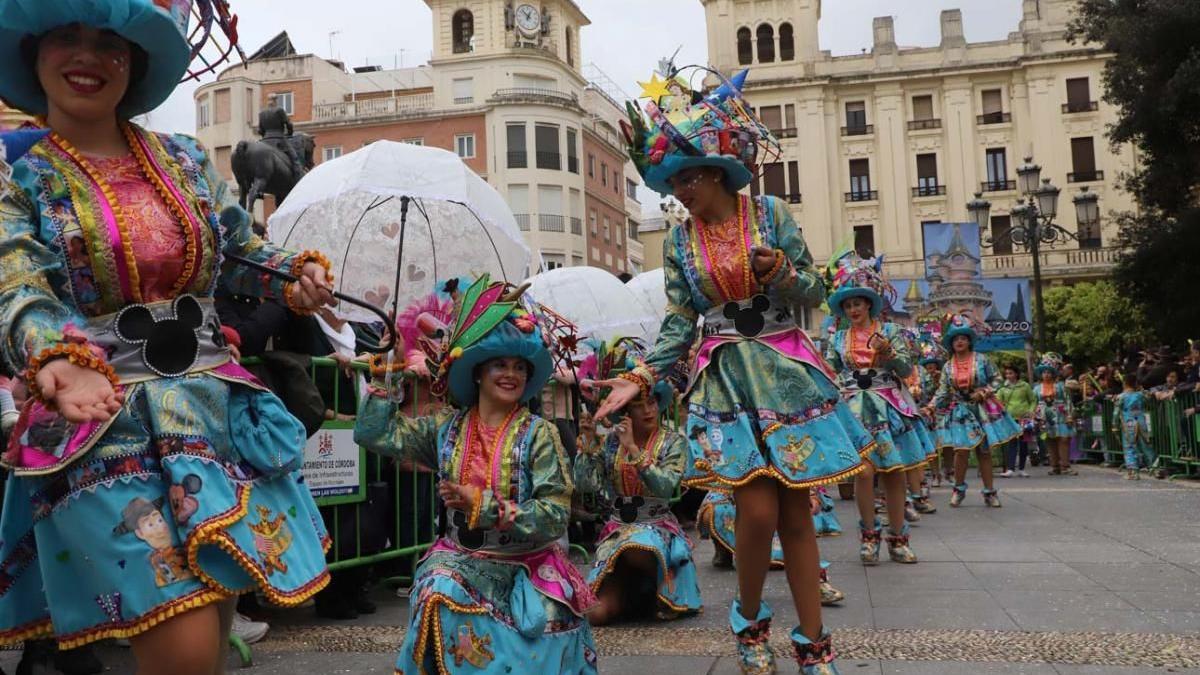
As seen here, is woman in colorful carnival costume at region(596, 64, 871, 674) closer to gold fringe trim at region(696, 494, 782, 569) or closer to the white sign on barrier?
the white sign on barrier

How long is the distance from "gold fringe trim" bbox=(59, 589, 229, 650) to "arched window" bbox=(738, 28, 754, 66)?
56497 millimetres

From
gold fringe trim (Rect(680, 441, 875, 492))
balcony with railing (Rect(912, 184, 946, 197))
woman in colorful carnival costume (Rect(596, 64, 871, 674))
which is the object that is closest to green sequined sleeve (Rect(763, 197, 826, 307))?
woman in colorful carnival costume (Rect(596, 64, 871, 674))

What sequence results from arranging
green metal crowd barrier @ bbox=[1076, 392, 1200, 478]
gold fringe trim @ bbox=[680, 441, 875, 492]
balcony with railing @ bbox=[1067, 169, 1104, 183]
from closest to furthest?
gold fringe trim @ bbox=[680, 441, 875, 492]
green metal crowd barrier @ bbox=[1076, 392, 1200, 478]
balcony with railing @ bbox=[1067, 169, 1104, 183]

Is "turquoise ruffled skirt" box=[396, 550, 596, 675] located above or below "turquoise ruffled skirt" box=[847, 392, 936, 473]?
below

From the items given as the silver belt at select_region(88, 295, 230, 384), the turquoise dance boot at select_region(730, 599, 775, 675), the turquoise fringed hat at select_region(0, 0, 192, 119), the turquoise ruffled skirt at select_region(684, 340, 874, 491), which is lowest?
the turquoise dance boot at select_region(730, 599, 775, 675)

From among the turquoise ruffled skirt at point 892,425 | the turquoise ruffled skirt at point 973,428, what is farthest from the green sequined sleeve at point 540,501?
the turquoise ruffled skirt at point 973,428

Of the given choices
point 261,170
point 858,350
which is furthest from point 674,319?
point 261,170

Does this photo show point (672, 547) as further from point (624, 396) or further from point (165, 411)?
point (165, 411)

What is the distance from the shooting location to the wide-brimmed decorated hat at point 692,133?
178 inches

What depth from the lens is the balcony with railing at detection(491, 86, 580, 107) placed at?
2078 inches

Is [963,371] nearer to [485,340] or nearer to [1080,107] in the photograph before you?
[485,340]

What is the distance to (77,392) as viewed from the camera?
2250mm

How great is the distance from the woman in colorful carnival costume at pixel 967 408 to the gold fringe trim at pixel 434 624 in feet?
30.3

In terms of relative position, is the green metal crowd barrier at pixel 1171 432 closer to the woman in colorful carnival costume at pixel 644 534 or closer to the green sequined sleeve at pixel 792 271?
the woman in colorful carnival costume at pixel 644 534
